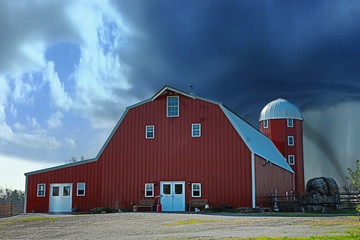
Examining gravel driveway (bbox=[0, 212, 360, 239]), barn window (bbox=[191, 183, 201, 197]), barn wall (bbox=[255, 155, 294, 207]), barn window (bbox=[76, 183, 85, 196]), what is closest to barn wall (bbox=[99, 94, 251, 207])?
barn window (bbox=[191, 183, 201, 197])

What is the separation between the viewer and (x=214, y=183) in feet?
96.5

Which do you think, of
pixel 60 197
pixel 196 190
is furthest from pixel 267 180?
pixel 60 197

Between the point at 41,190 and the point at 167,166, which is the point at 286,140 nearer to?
the point at 167,166

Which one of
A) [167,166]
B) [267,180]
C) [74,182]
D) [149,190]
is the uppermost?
[167,166]

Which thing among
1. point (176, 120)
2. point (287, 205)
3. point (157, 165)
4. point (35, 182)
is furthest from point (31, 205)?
point (287, 205)

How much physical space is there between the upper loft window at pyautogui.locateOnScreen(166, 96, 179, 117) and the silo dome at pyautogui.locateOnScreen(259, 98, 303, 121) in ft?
68.3

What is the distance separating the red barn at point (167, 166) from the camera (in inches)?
1150

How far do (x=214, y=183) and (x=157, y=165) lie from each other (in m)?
4.22

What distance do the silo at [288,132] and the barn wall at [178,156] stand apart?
1994 cm

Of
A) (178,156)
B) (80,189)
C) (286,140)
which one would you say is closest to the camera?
(178,156)

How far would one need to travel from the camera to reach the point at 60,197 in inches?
1289

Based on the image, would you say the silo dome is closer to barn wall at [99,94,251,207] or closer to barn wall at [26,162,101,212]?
barn wall at [99,94,251,207]

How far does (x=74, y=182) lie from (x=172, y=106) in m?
9.07

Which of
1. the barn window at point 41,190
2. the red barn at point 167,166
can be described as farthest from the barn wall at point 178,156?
the barn window at point 41,190
